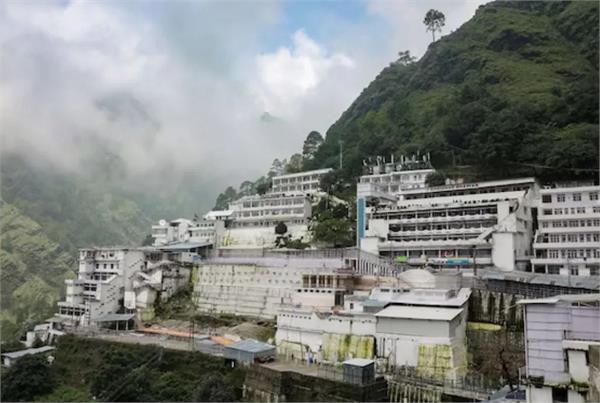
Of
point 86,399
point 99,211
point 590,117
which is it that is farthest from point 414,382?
point 99,211

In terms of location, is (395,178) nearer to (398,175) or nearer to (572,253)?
(398,175)

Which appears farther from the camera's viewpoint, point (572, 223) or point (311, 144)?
point (311, 144)

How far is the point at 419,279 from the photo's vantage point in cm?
2447

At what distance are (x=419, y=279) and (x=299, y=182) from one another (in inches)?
1053

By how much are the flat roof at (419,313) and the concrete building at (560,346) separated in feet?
33.3

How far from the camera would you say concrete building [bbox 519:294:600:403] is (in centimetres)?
875

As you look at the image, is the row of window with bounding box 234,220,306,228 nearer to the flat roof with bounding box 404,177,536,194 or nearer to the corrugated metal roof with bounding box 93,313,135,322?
the flat roof with bounding box 404,177,536,194

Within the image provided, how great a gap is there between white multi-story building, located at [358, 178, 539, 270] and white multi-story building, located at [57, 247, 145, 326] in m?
16.7

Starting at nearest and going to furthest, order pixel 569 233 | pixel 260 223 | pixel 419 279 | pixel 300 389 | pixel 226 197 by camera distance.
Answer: pixel 300 389 < pixel 419 279 < pixel 569 233 < pixel 260 223 < pixel 226 197

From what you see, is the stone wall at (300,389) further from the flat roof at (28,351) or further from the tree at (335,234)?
the flat roof at (28,351)

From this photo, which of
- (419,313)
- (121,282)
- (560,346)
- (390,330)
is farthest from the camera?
(121,282)

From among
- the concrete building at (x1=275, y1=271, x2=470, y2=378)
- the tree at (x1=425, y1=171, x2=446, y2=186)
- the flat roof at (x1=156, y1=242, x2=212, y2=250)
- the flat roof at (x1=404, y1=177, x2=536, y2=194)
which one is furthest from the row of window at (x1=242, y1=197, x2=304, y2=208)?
the concrete building at (x1=275, y1=271, x2=470, y2=378)

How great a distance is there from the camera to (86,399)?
23.2 metres

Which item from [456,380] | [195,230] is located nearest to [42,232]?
[195,230]
